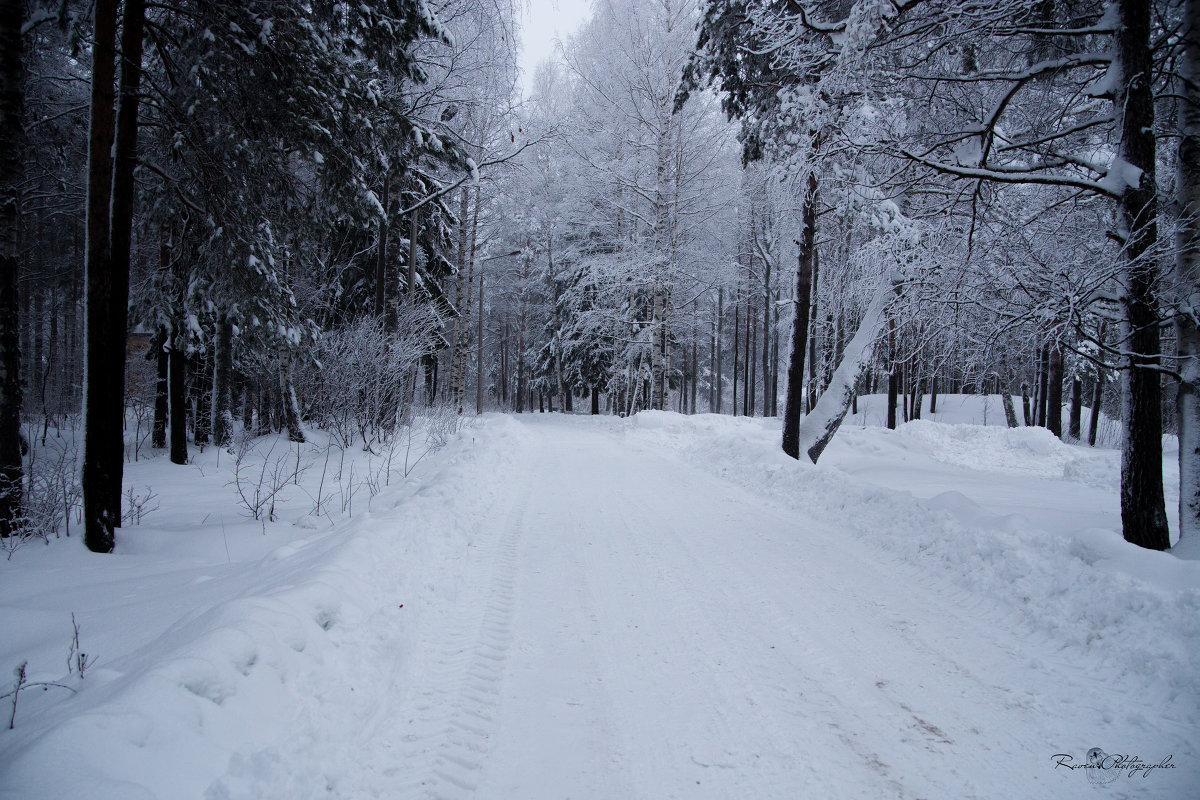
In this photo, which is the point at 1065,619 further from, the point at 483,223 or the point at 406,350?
the point at 483,223

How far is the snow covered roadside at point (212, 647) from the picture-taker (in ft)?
5.85

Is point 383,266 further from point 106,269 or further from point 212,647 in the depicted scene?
point 212,647

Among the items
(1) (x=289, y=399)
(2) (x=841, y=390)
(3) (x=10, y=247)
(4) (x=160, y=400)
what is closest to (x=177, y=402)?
(1) (x=289, y=399)

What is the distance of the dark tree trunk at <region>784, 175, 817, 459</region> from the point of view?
32.9 feet

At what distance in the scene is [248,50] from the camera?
5.14 meters

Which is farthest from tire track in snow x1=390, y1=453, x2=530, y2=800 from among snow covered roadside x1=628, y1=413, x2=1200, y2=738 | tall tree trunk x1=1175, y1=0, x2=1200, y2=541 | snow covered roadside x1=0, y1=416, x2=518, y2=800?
tall tree trunk x1=1175, y1=0, x2=1200, y2=541

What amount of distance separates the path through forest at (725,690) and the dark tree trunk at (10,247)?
4.06m

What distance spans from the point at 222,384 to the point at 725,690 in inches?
478

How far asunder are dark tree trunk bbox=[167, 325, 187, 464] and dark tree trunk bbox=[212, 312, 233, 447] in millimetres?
597

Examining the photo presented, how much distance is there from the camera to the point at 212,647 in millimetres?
2340

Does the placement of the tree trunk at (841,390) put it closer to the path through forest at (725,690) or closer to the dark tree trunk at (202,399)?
the path through forest at (725,690)

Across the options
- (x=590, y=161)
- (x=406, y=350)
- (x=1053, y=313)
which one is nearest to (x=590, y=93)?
(x=590, y=161)

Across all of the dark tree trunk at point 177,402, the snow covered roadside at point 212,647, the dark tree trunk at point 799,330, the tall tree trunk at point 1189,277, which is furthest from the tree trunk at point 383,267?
the tall tree trunk at point 1189,277

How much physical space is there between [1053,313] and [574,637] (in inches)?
185
